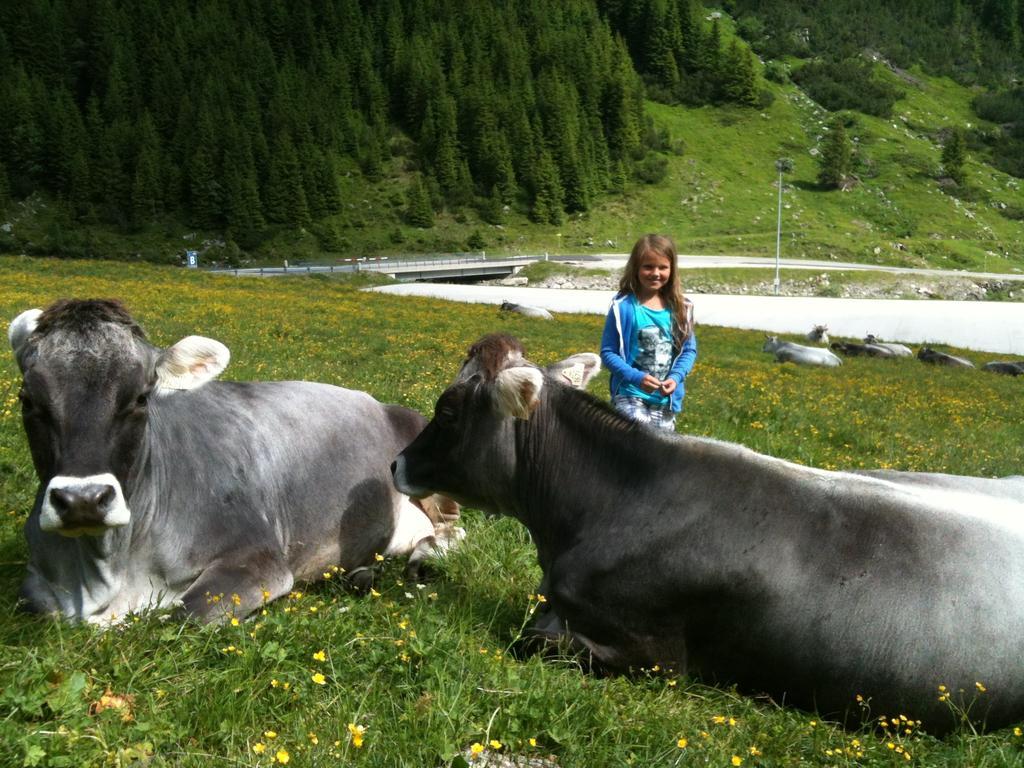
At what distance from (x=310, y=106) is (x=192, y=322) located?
436 ft

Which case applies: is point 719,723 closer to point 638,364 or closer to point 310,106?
point 638,364

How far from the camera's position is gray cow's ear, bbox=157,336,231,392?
5379mm

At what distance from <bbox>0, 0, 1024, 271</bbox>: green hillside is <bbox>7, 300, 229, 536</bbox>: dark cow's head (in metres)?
99.5

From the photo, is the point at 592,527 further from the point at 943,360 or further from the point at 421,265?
the point at 421,265

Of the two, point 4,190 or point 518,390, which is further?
point 4,190

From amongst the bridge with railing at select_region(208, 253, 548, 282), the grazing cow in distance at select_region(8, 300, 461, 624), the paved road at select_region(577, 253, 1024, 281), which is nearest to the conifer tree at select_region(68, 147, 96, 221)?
the bridge with railing at select_region(208, 253, 548, 282)

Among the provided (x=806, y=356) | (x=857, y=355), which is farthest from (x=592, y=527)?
(x=857, y=355)

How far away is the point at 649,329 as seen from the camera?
8.20 m

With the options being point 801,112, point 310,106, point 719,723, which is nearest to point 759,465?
point 719,723

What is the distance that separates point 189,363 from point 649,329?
4.35m

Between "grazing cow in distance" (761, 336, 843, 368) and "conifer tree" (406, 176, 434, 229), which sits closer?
"grazing cow in distance" (761, 336, 843, 368)

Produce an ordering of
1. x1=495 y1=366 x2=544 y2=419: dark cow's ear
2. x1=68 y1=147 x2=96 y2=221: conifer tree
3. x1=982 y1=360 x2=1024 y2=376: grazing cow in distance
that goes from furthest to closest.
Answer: x1=68 y1=147 x2=96 y2=221: conifer tree
x1=982 y1=360 x2=1024 y2=376: grazing cow in distance
x1=495 y1=366 x2=544 y2=419: dark cow's ear

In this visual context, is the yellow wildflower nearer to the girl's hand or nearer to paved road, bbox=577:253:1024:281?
the girl's hand

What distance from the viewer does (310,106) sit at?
146 meters
